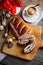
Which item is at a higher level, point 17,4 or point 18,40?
point 17,4

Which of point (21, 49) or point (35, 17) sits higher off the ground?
point (35, 17)

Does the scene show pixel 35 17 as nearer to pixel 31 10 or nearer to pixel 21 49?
pixel 31 10

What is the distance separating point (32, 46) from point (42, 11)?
0.65 ft

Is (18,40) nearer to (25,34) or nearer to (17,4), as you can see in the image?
(25,34)

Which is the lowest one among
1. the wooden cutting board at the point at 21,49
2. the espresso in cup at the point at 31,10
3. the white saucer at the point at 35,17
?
the wooden cutting board at the point at 21,49

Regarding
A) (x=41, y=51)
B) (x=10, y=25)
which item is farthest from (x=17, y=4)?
(x=41, y=51)

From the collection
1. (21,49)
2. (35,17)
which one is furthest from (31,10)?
(21,49)

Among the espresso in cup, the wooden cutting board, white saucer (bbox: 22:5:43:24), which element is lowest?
the wooden cutting board

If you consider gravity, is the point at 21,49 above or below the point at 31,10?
below

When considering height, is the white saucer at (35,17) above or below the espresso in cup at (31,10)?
below

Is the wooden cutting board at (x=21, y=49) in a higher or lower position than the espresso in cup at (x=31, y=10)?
lower

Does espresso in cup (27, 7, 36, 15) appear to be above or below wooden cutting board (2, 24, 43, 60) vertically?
above

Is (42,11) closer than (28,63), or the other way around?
(28,63)

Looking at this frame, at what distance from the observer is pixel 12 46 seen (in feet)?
3.14
